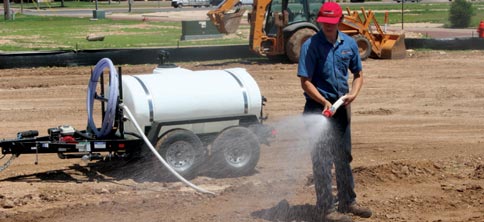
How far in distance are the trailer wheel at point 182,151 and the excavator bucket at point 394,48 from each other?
14.2m

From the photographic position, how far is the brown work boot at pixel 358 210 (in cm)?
707

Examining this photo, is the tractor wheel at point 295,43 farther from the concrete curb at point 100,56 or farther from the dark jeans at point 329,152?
the dark jeans at point 329,152

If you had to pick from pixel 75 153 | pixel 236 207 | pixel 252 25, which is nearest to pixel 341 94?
pixel 236 207

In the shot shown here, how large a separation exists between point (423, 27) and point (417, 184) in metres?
32.7

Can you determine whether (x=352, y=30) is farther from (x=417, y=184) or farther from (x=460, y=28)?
(x=460, y=28)

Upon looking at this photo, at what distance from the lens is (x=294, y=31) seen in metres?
20.8

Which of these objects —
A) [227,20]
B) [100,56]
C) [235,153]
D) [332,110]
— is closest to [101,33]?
[227,20]

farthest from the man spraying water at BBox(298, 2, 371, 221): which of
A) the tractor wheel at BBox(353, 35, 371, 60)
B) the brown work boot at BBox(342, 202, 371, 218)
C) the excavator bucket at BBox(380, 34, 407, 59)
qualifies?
the excavator bucket at BBox(380, 34, 407, 59)

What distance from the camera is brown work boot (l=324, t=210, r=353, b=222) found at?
6.85 m

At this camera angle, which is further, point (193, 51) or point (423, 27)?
point (423, 27)

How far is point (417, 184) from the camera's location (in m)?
8.33

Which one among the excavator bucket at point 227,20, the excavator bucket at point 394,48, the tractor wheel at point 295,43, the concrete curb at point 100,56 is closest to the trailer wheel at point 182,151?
the concrete curb at point 100,56

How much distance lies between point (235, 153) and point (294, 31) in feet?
40.3

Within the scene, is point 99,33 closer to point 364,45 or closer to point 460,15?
point 364,45
